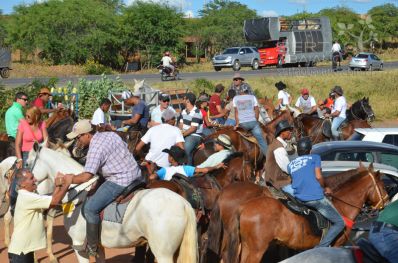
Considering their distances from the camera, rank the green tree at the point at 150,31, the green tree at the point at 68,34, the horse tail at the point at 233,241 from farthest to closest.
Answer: the green tree at the point at 150,31 → the green tree at the point at 68,34 → the horse tail at the point at 233,241

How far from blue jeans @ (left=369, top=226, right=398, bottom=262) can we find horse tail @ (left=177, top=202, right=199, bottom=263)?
13.2 ft

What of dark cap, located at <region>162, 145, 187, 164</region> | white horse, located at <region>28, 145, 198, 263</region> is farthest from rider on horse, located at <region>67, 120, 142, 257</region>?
dark cap, located at <region>162, 145, 187, 164</region>

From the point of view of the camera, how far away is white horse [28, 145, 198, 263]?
25.8ft

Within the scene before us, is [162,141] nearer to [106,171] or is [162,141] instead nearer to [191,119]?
[106,171]

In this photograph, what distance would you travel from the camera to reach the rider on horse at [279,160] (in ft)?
32.4

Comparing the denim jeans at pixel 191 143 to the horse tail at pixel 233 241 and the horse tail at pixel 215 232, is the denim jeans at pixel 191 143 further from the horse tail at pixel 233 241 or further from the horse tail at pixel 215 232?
the horse tail at pixel 233 241

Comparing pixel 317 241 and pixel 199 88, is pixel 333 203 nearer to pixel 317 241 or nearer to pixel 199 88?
pixel 317 241

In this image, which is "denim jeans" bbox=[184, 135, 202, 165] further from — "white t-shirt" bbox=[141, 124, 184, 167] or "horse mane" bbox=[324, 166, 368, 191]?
"horse mane" bbox=[324, 166, 368, 191]

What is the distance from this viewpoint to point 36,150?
9062 mm

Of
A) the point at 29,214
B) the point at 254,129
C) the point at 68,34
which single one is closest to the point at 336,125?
the point at 254,129

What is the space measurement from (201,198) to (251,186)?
0.73 metres

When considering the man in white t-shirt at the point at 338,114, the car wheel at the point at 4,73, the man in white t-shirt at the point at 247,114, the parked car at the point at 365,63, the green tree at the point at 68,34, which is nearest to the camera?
the man in white t-shirt at the point at 247,114

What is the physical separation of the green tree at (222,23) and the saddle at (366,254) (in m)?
61.6

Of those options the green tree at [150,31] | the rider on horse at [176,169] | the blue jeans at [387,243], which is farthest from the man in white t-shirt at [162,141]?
the green tree at [150,31]
